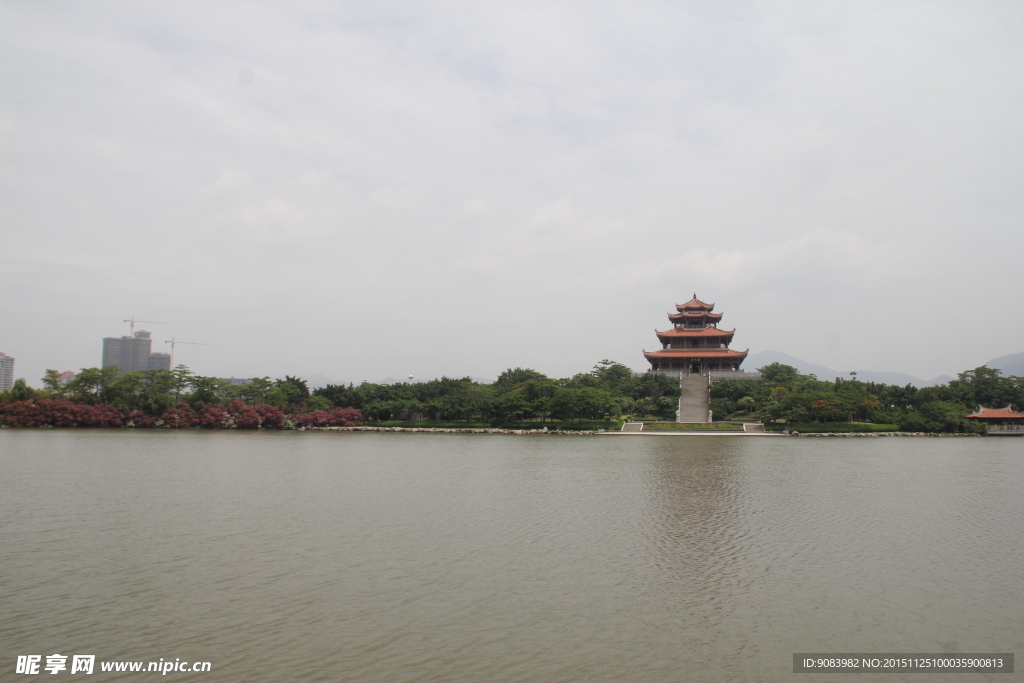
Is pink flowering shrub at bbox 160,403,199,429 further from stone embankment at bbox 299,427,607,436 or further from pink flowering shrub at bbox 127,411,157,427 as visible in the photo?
stone embankment at bbox 299,427,607,436

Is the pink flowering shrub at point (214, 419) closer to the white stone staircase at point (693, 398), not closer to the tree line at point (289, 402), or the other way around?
the tree line at point (289, 402)

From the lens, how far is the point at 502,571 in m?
9.59

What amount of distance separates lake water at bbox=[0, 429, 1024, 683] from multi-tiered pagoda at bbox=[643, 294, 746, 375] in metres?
36.2

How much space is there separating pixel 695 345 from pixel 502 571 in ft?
170

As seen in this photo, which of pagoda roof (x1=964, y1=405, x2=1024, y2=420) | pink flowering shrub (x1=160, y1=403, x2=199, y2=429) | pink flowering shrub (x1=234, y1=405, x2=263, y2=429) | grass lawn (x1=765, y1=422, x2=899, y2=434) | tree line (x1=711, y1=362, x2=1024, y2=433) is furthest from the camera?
pink flowering shrub (x1=234, y1=405, x2=263, y2=429)

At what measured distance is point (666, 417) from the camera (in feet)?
145

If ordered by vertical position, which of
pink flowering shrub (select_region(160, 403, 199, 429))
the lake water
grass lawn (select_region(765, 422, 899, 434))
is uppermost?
grass lawn (select_region(765, 422, 899, 434))

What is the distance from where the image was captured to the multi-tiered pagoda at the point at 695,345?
55.3m

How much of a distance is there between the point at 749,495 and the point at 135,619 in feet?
44.7

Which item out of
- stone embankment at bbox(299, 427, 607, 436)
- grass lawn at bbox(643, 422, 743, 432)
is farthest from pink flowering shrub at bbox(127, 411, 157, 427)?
grass lawn at bbox(643, 422, 743, 432)

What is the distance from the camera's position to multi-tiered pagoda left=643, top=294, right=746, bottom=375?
55.3m

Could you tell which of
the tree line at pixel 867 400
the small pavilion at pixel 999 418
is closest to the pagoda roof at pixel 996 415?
the small pavilion at pixel 999 418

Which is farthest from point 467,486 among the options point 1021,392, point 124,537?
point 1021,392

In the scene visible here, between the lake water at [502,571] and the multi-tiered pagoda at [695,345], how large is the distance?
36215 millimetres
